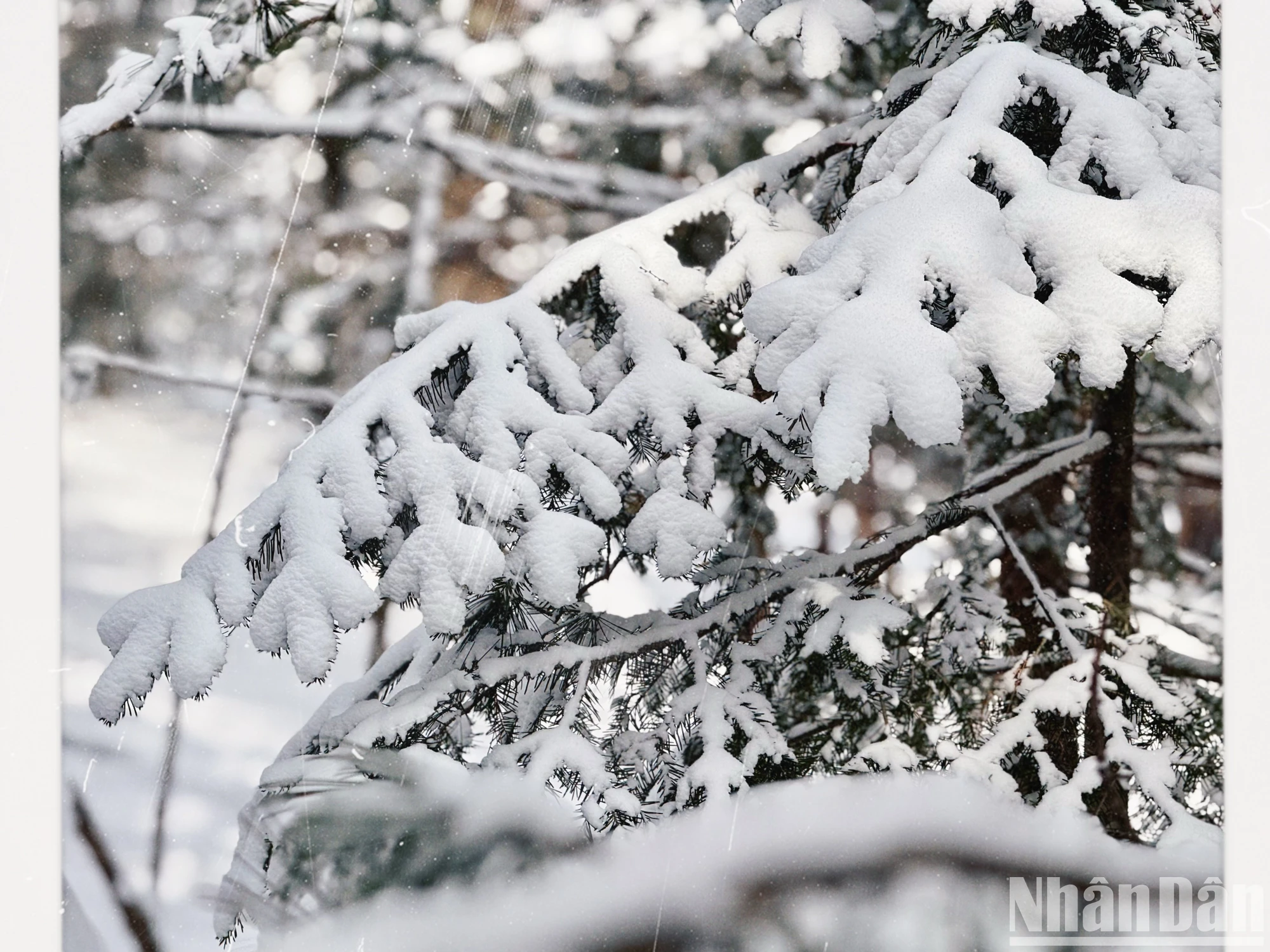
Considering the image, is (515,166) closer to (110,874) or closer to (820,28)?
(820,28)

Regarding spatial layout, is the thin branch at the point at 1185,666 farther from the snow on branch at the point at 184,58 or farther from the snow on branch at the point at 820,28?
the snow on branch at the point at 184,58

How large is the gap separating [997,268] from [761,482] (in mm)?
746

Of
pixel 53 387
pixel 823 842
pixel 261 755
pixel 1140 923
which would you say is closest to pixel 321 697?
Answer: pixel 261 755

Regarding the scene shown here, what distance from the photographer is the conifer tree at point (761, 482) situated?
2.94 feet

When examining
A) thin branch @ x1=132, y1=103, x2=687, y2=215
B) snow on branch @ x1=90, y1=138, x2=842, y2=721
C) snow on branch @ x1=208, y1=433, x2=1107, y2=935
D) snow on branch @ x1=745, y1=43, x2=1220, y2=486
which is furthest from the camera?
thin branch @ x1=132, y1=103, x2=687, y2=215

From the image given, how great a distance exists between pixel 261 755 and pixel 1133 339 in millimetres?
1398

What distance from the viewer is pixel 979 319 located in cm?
87

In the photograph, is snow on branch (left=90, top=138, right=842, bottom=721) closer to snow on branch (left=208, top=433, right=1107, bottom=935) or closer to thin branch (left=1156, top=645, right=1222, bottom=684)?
snow on branch (left=208, top=433, right=1107, bottom=935)

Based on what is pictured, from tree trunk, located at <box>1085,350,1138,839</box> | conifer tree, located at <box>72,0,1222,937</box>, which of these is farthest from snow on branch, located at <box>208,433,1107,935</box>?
tree trunk, located at <box>1085,350,1138,839</box>

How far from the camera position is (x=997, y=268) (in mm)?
891

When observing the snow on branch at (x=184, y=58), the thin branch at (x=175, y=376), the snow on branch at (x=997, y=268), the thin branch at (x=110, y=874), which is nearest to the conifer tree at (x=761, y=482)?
the snow on branch at (x=997, y=268)

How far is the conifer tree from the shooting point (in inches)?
35.3

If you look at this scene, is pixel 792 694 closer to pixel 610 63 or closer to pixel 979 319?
pixel 979 319

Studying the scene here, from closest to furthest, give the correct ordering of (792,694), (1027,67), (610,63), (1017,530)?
(1027,67) < (792,694) < (610,63) < (1017,530)
